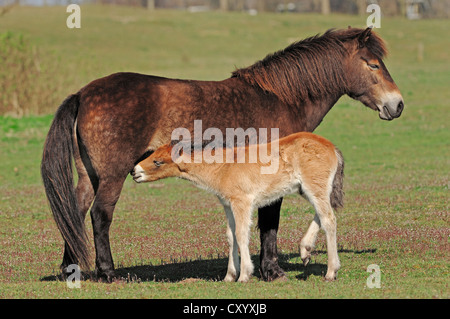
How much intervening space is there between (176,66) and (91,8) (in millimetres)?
35221

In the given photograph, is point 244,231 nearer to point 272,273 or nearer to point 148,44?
point 272,273

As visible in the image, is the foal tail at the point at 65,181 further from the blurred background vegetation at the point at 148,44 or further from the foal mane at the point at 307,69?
the blurred background vegetation at the point at 148,44

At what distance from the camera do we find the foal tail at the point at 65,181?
8.12 metres

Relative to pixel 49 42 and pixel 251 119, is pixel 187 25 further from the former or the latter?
pixel 251 119

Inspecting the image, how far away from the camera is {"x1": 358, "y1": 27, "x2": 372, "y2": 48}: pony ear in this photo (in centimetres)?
905

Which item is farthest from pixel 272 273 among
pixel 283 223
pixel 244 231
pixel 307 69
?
pixel 283 223

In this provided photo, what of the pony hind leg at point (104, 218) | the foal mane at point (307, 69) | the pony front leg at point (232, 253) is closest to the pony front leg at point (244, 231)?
the pony front leg at point (232, 253)

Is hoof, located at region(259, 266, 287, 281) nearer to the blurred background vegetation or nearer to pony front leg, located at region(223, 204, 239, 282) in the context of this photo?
pony front leg, located at region(223, 204, 239, 282)

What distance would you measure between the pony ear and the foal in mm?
1826

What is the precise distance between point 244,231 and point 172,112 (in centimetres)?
172

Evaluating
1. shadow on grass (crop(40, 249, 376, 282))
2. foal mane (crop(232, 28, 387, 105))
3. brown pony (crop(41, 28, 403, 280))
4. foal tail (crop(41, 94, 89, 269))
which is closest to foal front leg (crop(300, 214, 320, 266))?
shadow on grass (crop(40, 249, 376, 282))

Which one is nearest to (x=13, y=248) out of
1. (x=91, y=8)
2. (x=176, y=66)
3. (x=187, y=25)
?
(x=176, y=66)

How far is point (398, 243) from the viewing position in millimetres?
10156

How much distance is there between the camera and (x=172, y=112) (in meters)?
8.30
